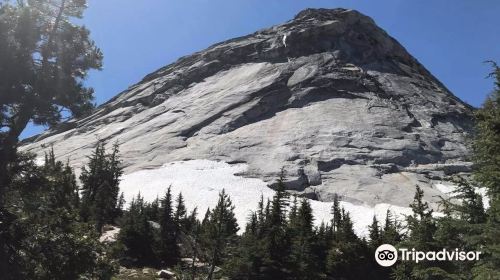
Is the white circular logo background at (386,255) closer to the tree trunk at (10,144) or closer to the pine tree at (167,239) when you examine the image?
the tree trunk at (10,144)

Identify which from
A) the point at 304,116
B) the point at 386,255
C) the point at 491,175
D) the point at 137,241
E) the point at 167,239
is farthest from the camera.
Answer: the point at 304,116

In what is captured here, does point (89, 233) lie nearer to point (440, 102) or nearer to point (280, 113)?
point (280, 113)

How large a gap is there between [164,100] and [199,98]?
12.5 metres

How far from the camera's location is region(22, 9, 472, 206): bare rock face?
90.9m

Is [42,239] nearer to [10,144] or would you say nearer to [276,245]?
Result: [10,144]

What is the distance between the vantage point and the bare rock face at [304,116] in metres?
90.9

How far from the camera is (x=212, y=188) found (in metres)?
82.4

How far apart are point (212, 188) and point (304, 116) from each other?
38.0m

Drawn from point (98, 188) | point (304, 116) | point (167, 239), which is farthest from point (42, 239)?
point (304, 116)

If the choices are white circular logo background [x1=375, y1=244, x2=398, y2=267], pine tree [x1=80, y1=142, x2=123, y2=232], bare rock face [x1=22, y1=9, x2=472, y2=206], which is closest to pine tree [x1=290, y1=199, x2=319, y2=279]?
white circular logo background [x1=375, y1=244, x2=398, y2=267]

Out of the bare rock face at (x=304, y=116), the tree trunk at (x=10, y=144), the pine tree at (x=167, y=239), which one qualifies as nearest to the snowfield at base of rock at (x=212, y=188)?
the bare rock face at (x=304, y=116)

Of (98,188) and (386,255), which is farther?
(98,188)

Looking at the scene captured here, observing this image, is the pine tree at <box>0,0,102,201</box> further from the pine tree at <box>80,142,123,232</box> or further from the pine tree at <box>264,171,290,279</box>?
the pine tree at <box>80,142,123,232</box>

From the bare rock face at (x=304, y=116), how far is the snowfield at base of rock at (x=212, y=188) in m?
3.49
